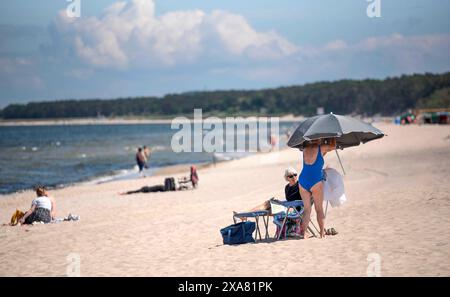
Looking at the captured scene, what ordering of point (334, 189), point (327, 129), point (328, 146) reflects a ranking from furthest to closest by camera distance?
point (334, 189)
point (328, 146)
point (327, 129)

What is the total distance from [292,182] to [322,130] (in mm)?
1084

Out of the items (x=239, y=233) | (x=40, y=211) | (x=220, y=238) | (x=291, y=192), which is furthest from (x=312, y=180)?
(x=40, y=211)

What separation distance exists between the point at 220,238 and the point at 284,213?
124 centimetres

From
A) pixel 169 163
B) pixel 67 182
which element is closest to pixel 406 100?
pixel 169 163

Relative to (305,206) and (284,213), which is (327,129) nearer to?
(305,206)

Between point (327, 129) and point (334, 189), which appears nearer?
point (327, 129)

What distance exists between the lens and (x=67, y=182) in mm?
28172

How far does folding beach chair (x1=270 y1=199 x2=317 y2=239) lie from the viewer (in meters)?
9.29

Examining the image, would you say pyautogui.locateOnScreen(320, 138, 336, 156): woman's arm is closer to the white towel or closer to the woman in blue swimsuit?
the woman in blue swimsuit

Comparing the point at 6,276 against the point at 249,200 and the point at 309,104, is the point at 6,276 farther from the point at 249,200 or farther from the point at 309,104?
the point at 309,104

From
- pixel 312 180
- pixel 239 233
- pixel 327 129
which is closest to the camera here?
pixel 327 129

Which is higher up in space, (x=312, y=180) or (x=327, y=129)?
(x=327, y=129)

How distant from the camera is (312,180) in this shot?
9.20m

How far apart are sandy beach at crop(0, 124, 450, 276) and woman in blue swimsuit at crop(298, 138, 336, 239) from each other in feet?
1.40
